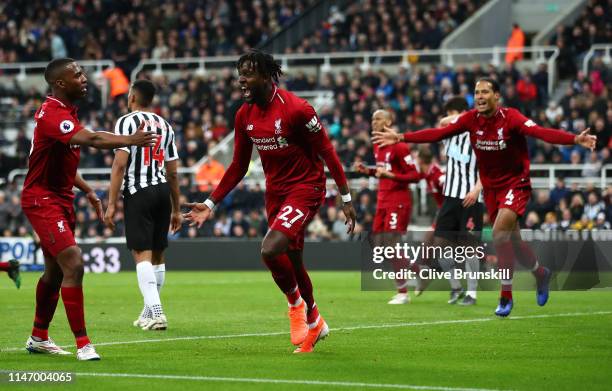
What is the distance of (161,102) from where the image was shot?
115 ft

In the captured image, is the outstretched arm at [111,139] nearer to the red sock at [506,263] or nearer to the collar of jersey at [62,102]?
the collar of jersey at [62,102]

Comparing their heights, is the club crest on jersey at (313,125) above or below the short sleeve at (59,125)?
below

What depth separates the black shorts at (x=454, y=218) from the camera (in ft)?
52.9

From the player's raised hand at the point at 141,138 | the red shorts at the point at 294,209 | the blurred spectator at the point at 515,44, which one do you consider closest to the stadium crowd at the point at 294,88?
the blurred spectator at the point at 515,44

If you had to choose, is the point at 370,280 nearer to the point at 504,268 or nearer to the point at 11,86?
the point at 504,268

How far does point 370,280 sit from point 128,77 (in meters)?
19.4

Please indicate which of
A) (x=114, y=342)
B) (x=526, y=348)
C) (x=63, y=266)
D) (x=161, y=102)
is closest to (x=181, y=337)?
(x=114, y=342)

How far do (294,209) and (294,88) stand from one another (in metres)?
23.9

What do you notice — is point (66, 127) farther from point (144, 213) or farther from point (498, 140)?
point (498, 140)

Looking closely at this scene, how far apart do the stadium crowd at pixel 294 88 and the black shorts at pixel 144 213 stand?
13390 millimetres

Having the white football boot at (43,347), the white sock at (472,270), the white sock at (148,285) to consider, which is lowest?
the white sock at (472,270)

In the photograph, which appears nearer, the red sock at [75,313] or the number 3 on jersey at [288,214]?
the red sock at [75,313]

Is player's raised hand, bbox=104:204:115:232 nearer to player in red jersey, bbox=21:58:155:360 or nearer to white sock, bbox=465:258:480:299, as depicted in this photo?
player in red jersey, bbox=21:58:155:360

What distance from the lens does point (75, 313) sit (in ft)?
31.8
